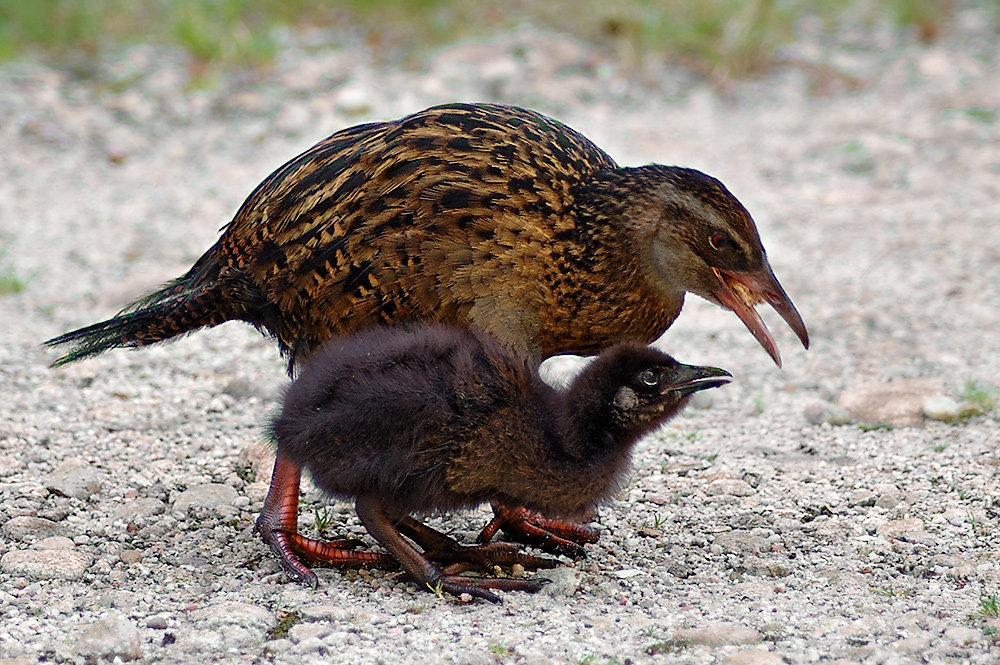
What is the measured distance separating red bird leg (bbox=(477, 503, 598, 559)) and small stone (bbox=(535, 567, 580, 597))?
9.7 inches

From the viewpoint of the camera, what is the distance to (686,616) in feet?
13.9

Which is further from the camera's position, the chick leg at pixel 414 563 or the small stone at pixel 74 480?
the small stone at pixel 74 480

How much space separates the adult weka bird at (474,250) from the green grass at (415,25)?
6.85m

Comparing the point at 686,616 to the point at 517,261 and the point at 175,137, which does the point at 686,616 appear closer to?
the point at 517,261

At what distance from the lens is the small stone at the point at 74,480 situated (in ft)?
17.2

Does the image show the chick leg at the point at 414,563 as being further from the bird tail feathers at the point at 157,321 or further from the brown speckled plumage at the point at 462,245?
the bird tail feathers at the point at 157,321

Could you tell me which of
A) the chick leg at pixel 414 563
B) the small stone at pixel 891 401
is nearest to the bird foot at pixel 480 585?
the chick leg at pixel 414 563

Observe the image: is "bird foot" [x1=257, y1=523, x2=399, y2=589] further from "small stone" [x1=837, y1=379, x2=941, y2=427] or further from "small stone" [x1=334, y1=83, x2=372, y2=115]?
"small stone" [x1=334, y1=83, x2=372, y2=115]

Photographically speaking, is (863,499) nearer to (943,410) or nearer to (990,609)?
(943,410)

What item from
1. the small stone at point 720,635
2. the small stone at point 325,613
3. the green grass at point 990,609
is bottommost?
the small stone at point 325,613

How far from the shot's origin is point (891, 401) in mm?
6199

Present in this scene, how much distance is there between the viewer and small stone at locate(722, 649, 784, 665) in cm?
380

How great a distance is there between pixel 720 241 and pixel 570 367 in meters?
2.17

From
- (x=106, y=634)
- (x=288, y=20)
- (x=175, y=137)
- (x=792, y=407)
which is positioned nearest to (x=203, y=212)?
(x=175, y=137)
